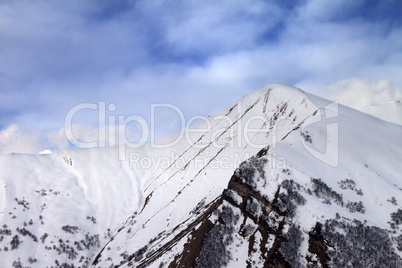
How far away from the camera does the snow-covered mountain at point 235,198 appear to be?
95.8m

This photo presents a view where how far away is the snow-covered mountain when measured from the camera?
3770 inches

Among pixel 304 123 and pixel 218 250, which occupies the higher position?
pixel 304 123

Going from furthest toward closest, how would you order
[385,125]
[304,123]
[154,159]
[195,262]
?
[154,159] < [385,125] < [304,123] < [195,262]

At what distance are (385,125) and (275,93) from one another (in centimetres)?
4374

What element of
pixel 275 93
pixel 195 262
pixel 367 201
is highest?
pixel 275 93

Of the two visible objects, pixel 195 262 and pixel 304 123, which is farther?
pixel 304 123

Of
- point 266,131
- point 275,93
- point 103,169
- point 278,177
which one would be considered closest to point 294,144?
point 278,177

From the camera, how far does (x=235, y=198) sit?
109875mm

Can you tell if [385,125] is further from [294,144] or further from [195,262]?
[195,262]

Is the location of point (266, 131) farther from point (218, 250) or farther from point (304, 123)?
point (218, 250)

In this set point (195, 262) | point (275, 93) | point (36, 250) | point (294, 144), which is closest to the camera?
point (195, 262)

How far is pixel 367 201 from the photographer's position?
10462 centimetres

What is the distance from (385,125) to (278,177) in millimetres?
76618

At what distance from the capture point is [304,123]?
132500 millimetres
